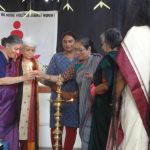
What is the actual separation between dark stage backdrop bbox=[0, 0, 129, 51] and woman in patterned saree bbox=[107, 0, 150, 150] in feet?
6.89

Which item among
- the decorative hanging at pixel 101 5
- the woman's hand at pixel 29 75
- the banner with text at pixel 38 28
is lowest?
the woman's hand at pixel 29 75

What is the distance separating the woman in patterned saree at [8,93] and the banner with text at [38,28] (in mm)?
1176

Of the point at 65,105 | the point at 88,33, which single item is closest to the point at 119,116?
the point at 65,105

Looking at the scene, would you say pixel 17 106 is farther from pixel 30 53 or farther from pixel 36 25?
pixel 36 25

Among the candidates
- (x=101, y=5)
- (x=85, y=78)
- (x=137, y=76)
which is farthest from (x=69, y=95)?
(x=137, y=76)

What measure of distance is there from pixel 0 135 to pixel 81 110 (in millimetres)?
734

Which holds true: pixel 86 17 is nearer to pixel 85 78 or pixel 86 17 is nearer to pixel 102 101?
pixel 85 78

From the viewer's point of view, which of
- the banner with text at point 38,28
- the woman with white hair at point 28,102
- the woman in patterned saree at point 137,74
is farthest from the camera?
the banner with text at point 38,28

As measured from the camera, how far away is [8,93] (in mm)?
3074

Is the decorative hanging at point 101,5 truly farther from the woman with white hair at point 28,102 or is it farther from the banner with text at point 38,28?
the woman with white hair at point 28,102

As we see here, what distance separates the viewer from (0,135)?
307 cm

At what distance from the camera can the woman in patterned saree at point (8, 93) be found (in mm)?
3049

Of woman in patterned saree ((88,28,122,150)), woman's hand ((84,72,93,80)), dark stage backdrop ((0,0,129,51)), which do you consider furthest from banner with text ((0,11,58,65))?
woman in patterned saree ((88,28,122,150))

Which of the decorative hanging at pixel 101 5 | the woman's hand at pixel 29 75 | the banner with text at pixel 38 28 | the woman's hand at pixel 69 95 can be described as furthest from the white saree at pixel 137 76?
the banner with text at pixel 38 28
